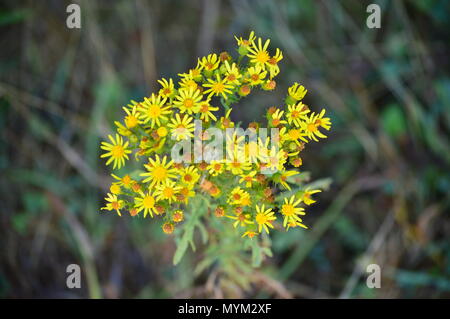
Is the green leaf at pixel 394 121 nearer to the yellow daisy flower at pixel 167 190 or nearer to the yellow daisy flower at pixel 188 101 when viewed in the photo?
the yellow daisy flower at pixel 188 101

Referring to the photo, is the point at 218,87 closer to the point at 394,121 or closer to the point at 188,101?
the point at 188,101

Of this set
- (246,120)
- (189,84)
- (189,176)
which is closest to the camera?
(189,176)

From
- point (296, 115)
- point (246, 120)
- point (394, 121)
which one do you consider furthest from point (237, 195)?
point (394, 121)

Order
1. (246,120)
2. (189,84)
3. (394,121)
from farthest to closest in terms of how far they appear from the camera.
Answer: (246,120)
(394,121)
(189,84)

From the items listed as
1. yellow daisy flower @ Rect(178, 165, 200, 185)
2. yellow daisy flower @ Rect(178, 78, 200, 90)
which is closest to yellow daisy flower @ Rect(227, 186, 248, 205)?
yellow daisy flower @ Rect(178, 165, 200, 185)

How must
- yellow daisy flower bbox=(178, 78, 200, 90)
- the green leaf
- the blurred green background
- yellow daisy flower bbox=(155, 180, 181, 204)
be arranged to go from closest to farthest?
yellow daisy flower bbox=(155, 180, 181, 204), yellow daisy flower bbox=(178, 78, 200, 90), the blurred green background, the green leaf

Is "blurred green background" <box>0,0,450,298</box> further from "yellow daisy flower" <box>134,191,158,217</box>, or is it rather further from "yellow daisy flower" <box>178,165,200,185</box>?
"yellow daisy flower" <box>178,165,200,185</box>

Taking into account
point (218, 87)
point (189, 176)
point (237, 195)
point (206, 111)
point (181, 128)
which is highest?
point (218, 87)

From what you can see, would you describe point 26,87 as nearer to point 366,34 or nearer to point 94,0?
point 94,0

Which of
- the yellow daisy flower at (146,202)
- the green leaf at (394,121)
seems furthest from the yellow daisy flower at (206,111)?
the green leaf at (394,121)
